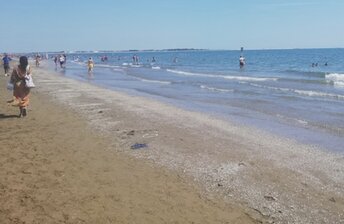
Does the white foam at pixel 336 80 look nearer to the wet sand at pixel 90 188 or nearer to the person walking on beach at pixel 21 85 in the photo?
the person walking on beach at pixel 21 85

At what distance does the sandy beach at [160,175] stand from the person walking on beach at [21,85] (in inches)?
21.3

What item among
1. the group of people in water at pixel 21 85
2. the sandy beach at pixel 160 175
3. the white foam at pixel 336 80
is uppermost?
the group of people in water at pixel 21 85

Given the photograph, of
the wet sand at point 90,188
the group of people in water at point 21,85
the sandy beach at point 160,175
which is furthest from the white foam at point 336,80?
the wet sand at point 90,188

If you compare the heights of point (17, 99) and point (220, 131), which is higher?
point (17, 99)

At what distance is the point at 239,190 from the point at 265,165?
1607mm

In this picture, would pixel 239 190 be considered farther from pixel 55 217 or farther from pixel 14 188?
pixel 14 188

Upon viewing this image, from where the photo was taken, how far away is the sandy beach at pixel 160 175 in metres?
6.04

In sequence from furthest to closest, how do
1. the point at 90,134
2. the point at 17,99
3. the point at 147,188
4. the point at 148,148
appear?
the point at 17,99, the point at 90,134, the point at 148,148, the point at 147,188

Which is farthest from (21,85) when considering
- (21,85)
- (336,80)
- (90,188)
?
(336,80)

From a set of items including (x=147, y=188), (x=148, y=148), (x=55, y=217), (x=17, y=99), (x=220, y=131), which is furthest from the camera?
(x=17, y=99)

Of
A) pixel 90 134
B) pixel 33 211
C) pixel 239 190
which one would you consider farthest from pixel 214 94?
pixel 33 211

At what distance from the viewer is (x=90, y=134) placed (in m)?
10.8

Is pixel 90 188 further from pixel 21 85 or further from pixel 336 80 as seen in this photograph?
pixel 336 80

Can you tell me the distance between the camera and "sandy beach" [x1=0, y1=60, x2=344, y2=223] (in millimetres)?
6035
